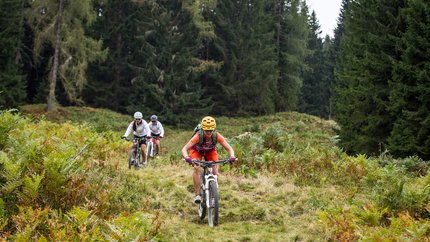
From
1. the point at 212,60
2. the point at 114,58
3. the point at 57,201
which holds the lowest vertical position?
the point at 57,201

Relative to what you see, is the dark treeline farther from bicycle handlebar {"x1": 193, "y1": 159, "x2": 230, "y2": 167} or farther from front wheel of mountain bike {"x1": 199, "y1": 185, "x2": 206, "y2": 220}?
front wheel of mountain bike {"x1": 199, "y1": 185, "x2": 206, "y2": 220}

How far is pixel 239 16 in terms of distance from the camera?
46.5 m

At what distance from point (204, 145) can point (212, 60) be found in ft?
117

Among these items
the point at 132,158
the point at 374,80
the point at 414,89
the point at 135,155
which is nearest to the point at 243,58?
the point at 374,80

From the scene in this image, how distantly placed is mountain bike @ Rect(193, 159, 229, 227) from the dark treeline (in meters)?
11.1

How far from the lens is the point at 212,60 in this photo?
4397 cm

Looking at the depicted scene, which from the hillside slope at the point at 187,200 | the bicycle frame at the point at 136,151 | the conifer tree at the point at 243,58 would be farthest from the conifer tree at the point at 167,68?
the hillside slope at the point at 187,200

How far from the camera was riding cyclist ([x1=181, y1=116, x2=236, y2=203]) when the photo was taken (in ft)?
28.4

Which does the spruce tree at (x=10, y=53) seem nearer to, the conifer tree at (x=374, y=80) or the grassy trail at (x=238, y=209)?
the grassy trail at (x=238, y=209)

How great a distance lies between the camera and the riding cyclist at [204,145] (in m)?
8.66

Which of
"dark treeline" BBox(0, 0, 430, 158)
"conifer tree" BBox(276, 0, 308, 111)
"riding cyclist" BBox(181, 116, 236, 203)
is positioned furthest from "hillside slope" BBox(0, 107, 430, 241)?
"conifer tree" BBox(276, 0, 308, 111)

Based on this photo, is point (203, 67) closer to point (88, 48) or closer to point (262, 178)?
point (88, 48)

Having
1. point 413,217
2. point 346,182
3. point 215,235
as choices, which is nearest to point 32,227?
point 215,235

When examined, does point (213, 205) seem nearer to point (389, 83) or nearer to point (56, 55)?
point (389, 83)
